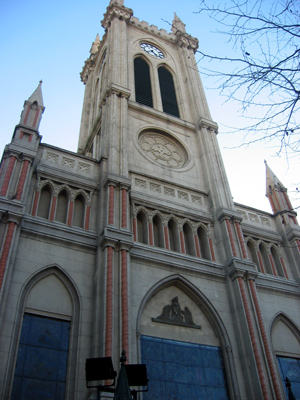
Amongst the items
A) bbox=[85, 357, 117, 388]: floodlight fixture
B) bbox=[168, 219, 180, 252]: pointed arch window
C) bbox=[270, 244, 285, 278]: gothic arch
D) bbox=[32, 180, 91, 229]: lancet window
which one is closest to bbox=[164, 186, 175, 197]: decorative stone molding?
bbox=[168, 219, 180, 252]: pointed arch window

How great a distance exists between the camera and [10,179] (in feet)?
47.3

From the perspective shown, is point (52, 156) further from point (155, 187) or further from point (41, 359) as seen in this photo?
point (41, 359)

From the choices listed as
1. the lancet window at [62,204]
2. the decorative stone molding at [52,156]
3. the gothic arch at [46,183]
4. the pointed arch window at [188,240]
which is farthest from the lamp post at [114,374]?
the decorative stone molding at [52,156]

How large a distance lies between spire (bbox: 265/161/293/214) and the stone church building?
10 centimetres

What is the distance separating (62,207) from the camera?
51.9ft

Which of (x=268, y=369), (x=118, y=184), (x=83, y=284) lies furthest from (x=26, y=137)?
(x=268, y=369)

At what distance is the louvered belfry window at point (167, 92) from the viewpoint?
24.6m

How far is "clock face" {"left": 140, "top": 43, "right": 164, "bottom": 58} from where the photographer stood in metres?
28.0

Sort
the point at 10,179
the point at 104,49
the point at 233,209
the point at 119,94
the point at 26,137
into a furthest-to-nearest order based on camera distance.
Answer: the point at 104,49 → the point at 119,94 → the point at 233,209 → the point at 26,137 → the point at 10,179

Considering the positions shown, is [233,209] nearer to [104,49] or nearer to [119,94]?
[119,94]

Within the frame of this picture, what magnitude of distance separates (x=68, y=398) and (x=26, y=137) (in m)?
9.84

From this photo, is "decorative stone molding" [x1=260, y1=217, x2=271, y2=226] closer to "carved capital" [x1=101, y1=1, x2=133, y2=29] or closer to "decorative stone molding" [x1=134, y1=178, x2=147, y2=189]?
"decorative stone molding" [x1=134, y1=178, x2=147, y2=189]

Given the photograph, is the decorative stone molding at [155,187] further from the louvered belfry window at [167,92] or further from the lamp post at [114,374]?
the lamp post at [114,374]

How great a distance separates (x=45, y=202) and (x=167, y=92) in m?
13.3
